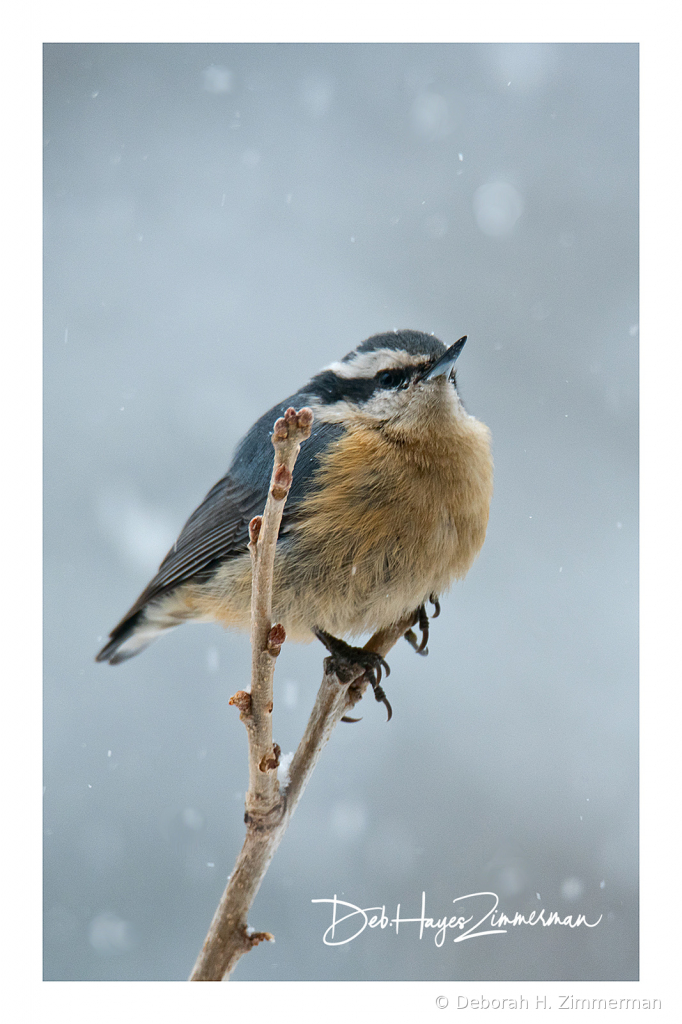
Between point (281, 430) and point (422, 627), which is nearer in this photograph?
point (281, 430)

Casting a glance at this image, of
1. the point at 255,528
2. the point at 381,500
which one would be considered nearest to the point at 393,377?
the point at 381,500

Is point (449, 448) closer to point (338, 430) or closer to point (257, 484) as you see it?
point (338, 430)

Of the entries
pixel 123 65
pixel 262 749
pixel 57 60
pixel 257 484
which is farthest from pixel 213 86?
pixel 262 749

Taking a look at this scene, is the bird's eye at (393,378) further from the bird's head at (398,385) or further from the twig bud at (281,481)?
the twig bud at (281,481)

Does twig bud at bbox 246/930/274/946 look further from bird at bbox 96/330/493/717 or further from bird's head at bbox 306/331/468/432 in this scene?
bird's head at bbox 306/331/468/432

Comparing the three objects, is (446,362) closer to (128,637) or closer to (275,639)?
(275,639)

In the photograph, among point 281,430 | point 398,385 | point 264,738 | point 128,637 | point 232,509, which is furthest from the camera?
point 128,637
